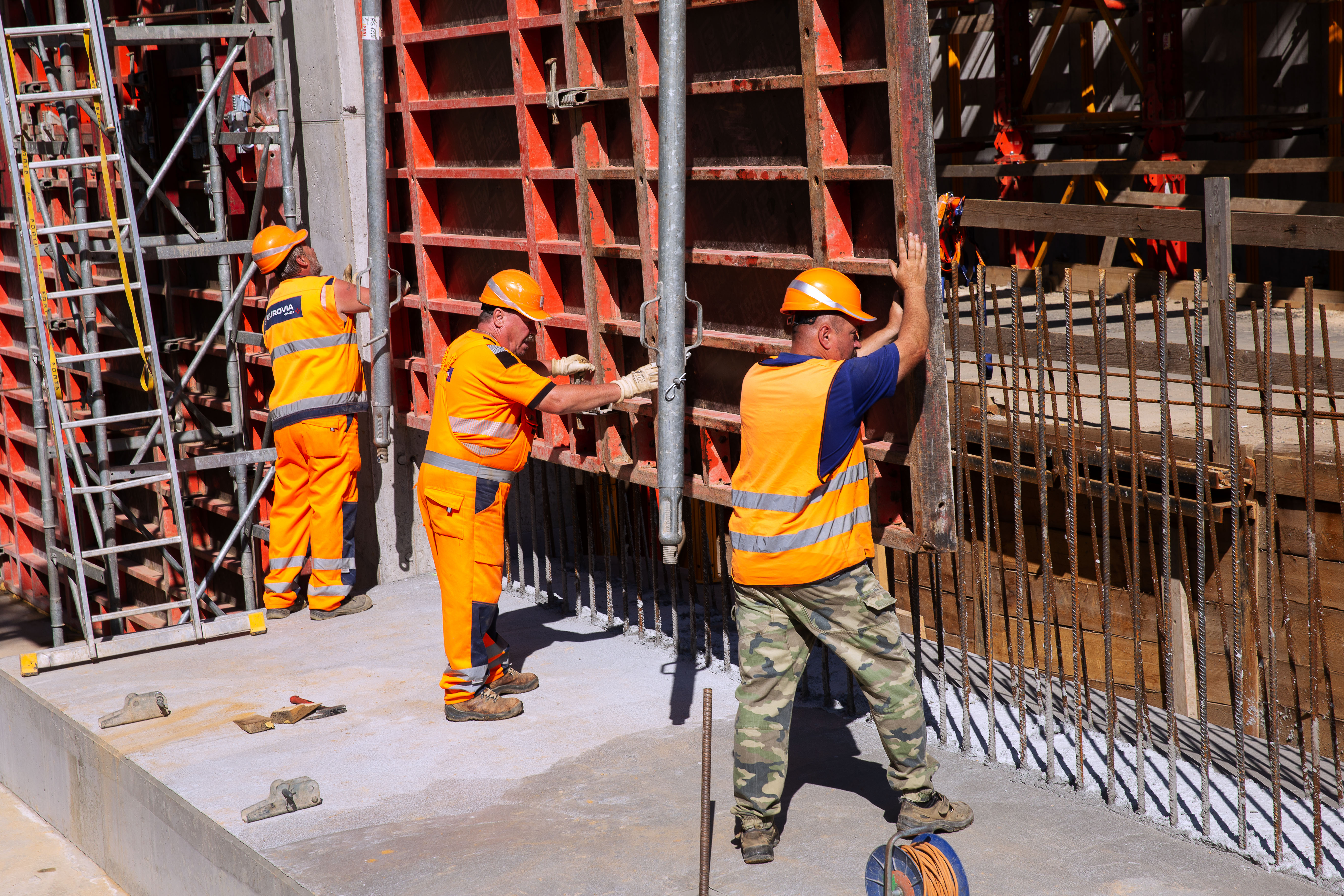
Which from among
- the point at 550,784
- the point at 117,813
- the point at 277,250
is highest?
the point at 277,250

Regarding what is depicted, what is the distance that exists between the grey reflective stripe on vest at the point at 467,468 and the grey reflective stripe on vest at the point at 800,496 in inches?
64.7

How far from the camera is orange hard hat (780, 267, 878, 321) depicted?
14.9 feet

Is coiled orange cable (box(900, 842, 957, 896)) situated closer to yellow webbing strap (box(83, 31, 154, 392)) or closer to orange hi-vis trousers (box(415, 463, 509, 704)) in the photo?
orange hi-vis trousers (box(415, 463, 509, 704))

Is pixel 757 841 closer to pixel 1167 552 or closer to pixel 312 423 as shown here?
pixel 1167 552

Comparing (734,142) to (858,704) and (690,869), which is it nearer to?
(858,704)

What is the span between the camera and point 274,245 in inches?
317

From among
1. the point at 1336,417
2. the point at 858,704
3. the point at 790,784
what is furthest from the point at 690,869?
the point at 1336,417

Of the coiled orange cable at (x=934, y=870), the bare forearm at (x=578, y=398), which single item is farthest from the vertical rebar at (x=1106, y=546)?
the bare forearm at (x=578, y=398)

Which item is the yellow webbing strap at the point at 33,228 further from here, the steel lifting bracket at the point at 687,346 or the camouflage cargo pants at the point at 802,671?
the camouflage cargo pants at the point at 802,671

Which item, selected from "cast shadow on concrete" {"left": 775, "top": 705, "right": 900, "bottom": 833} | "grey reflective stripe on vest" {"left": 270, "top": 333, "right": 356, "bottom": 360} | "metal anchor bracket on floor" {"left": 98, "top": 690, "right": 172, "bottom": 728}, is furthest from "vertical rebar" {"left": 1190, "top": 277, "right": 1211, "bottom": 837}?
"grey reflective stripe on vest" {"left": 270, "top": 333, "right": 356, "bottom": 360}

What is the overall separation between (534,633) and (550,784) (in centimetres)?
205

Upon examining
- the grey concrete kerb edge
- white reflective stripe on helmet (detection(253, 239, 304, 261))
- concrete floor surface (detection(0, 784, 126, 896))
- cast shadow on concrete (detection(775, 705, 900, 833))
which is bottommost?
concrete floor surface (detection(0, 784, 126, 896))

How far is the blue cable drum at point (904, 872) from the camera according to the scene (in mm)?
3568

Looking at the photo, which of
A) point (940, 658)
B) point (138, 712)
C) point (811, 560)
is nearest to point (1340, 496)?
point (940, 658)
